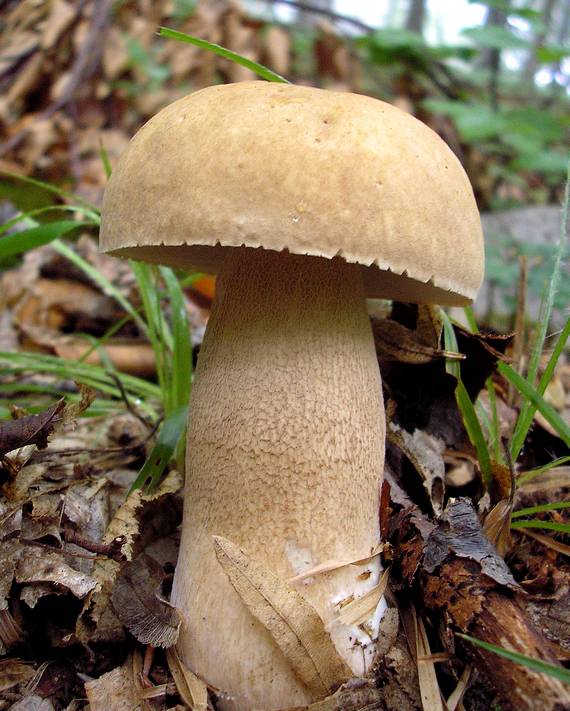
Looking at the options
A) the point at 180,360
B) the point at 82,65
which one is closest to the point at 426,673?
the point at 180,360

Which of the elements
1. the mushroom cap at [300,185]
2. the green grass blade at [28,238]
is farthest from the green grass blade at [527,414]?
the green grass blade at [28,238]

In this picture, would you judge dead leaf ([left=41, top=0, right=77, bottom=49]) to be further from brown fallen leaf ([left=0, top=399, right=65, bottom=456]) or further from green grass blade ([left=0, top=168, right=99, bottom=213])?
brown fallen leaf ([left=0, top=399, right=65, bottom=456])

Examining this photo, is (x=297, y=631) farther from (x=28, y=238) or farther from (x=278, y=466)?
(x=28, y=238)

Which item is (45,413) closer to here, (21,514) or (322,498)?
(21,514)

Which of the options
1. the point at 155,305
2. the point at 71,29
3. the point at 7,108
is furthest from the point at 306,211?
the point at 71,29

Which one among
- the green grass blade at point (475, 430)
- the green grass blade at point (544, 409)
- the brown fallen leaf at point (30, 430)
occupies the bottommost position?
the brown fallen leaf at point (30, 430)

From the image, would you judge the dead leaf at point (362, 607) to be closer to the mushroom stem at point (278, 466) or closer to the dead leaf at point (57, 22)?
the mushroom stem at point (278, 466)

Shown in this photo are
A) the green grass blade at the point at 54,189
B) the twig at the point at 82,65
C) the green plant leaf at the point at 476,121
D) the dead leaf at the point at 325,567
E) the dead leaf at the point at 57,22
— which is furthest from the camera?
the dead leaf at the point at 57,22

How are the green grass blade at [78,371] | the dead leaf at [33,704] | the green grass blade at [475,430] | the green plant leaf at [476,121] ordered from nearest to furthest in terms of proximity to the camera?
the dead leaf at [33,704] → the green grass blade at [475,430] → the green grass blade at [78,371] → the green plant leaf at [476,121]
